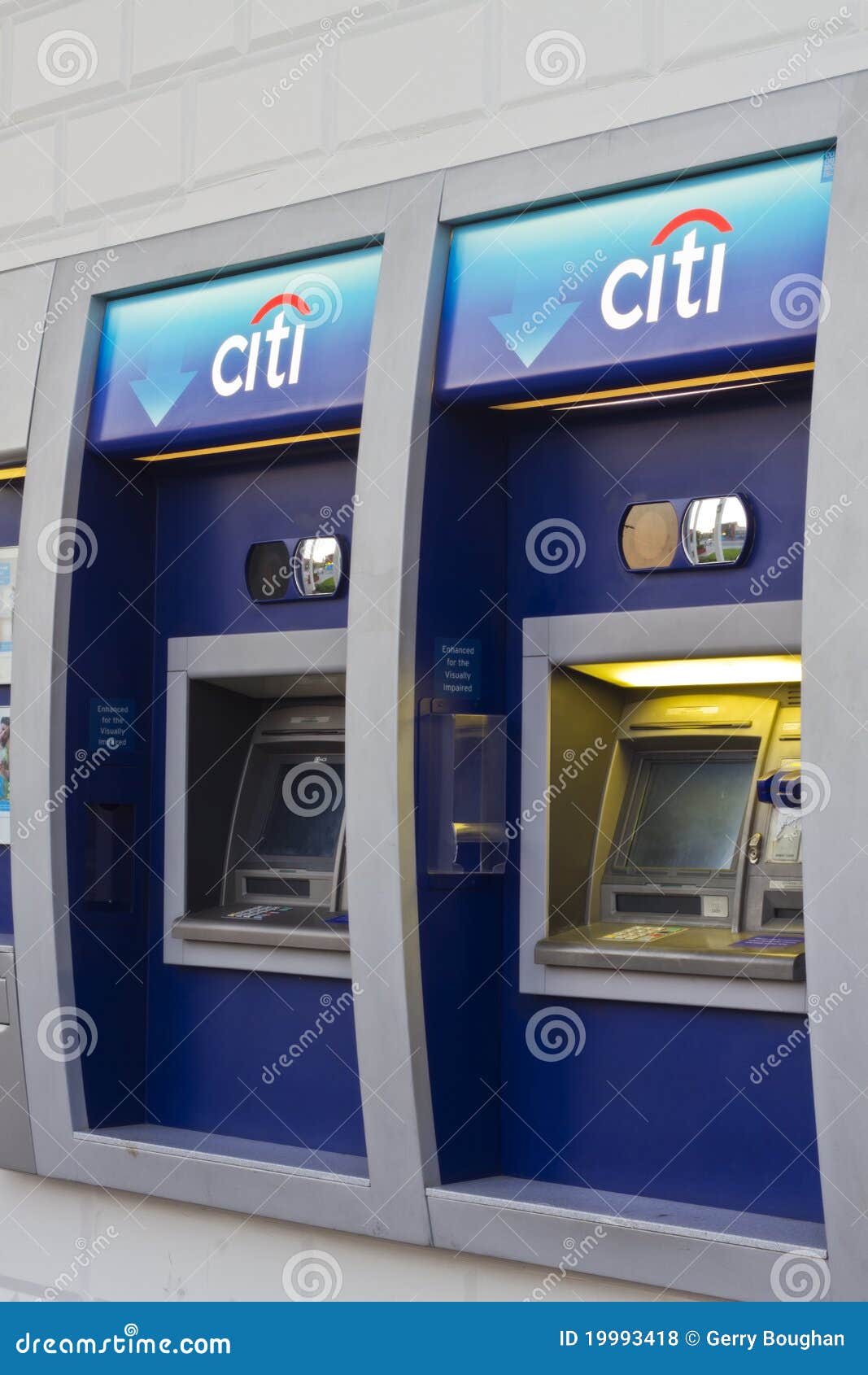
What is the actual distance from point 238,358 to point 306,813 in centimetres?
126

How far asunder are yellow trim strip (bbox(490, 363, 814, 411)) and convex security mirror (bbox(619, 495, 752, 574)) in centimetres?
26

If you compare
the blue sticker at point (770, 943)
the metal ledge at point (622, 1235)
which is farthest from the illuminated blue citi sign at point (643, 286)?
the metal ledge at point (622, 1235)

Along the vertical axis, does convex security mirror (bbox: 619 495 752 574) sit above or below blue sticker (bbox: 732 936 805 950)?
above

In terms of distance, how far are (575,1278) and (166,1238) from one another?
1297 mm

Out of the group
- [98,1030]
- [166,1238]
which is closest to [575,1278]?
[166,1238]

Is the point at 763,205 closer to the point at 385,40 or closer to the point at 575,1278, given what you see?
the point at 385,40

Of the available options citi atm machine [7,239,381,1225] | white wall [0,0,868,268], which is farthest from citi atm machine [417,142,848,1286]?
citi atm machine [7,239,381,1225]

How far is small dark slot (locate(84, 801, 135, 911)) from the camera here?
14.3 feet

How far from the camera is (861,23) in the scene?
3.21 metres

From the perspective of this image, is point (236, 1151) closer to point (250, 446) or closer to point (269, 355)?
point (250, 446)

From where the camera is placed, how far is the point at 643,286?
341cm

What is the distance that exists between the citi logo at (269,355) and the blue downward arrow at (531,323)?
64cm

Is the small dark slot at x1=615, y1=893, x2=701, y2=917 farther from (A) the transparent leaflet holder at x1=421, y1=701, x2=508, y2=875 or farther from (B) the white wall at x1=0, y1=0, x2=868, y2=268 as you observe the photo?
(B) the white wall at x1=0, y1=0, x2=868, y2=268

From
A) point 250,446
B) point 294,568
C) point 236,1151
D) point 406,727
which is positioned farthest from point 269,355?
point 236,1151
